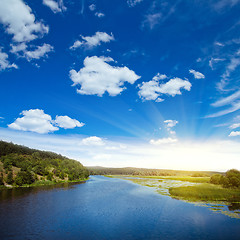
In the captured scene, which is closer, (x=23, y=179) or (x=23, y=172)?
(x=23, y=179)

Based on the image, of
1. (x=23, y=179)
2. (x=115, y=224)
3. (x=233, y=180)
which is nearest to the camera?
(x=115, y=224)

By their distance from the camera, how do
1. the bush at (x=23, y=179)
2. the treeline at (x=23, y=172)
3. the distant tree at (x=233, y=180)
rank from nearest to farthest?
1. the distant tree at (x=233, y=180)
2. the bush at (x=23, y=179)
3. the treeline at (x=23, y=172)

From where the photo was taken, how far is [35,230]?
2803 centimetres

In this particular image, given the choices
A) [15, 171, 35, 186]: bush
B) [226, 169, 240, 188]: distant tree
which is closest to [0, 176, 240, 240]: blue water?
[15, 171, 35, 186]: bush

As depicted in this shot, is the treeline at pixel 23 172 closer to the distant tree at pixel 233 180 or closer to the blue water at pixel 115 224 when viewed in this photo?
the blue water at pixel 115 224

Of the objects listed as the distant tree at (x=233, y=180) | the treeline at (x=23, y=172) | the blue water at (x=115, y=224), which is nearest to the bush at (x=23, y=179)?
the treeline at (x=23, y=172)

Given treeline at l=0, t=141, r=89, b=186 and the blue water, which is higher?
treeline at l=0, t=141, r=89, b=186

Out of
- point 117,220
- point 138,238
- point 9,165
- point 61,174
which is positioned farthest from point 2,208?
point 61,174

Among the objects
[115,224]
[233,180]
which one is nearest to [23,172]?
[115,224]

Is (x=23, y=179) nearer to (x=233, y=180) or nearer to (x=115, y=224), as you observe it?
(x=115, y=224)

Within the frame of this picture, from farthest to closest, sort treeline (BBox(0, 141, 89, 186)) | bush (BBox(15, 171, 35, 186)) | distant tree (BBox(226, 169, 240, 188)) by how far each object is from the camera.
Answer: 1. treeline (BBox(0, 141, 89, 186))
2. bush (BBox(15, 171, 35, 186))
3. distant tree (BBox(226, 169, 240, 188))

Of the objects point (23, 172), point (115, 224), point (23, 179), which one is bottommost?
point (115, 224)

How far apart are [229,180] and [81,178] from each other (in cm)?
12114

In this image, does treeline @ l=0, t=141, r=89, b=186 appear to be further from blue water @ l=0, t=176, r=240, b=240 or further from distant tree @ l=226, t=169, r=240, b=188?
distant tree @ l=226, t=169, r=240, b=188
